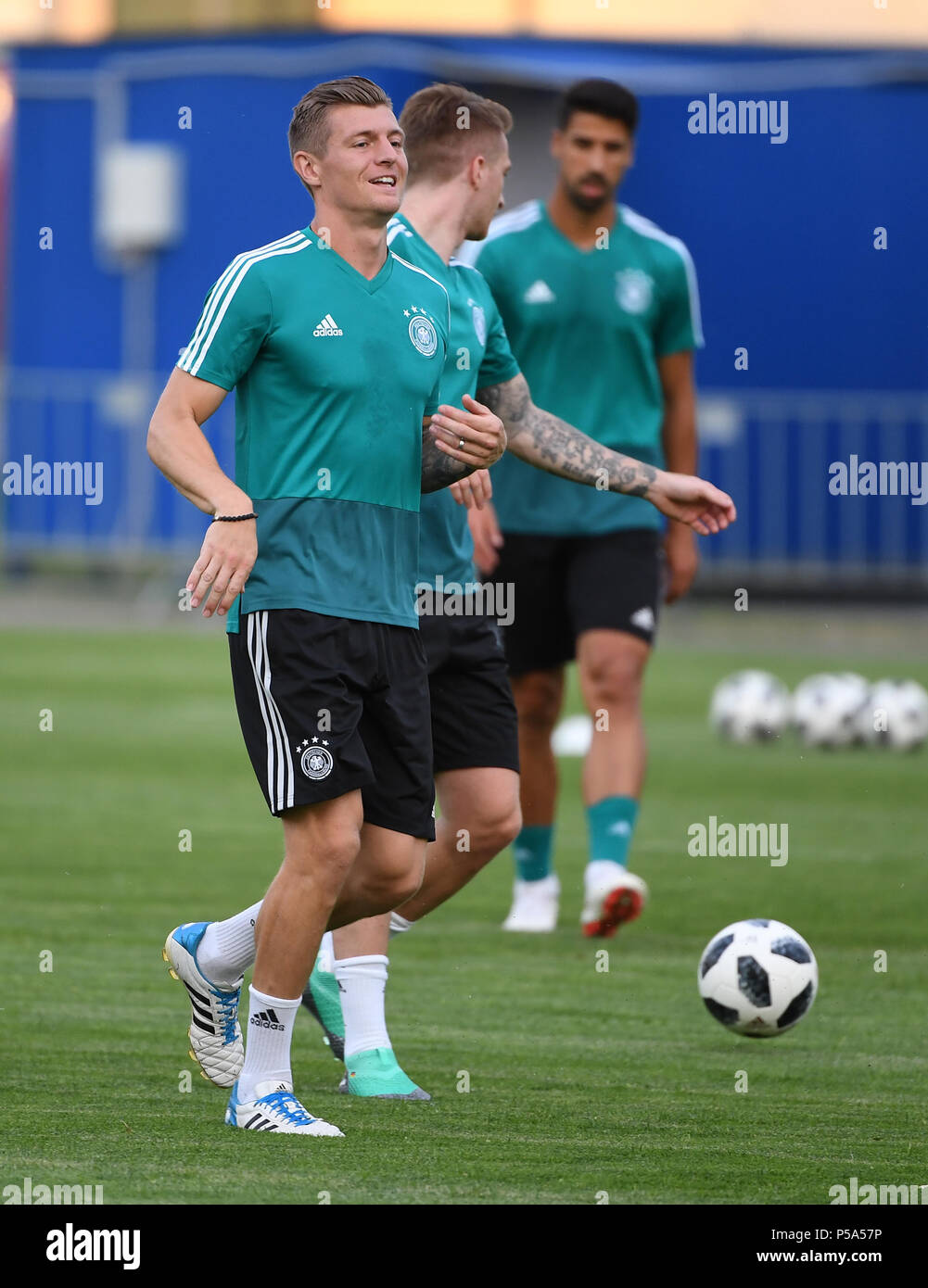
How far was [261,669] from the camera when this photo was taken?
17.3 ft

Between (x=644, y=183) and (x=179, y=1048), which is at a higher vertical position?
(x=644, y=183)

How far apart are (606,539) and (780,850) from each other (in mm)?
2542

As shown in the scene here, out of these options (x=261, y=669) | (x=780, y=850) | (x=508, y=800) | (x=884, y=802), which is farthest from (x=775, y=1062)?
(x=884, y=802)

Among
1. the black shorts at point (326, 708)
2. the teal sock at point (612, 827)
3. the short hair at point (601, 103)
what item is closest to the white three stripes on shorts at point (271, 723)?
the black shorts at point (326, 708)

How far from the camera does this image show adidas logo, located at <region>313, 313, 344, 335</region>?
5.30m

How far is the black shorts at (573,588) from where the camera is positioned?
8664 mm

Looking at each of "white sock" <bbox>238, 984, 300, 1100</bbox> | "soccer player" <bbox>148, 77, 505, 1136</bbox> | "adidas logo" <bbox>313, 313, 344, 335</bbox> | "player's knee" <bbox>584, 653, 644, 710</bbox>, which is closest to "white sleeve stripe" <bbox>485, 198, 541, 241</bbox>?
"player's knee" <bbox>584, 653, 644, 710</bbox>

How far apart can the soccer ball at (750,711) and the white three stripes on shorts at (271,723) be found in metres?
10.3

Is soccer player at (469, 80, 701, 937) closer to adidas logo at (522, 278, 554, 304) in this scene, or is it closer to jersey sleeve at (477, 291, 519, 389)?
adidas logo at (522, 278, 554, 304)

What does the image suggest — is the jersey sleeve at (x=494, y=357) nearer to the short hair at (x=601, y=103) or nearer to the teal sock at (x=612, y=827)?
the teal sock at (x=612, y=827)

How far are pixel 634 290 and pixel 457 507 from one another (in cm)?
255

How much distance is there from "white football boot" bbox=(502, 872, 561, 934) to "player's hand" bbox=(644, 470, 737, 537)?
2724 mm

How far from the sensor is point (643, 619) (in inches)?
→ 341

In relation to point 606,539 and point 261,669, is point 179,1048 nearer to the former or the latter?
point 261,669
